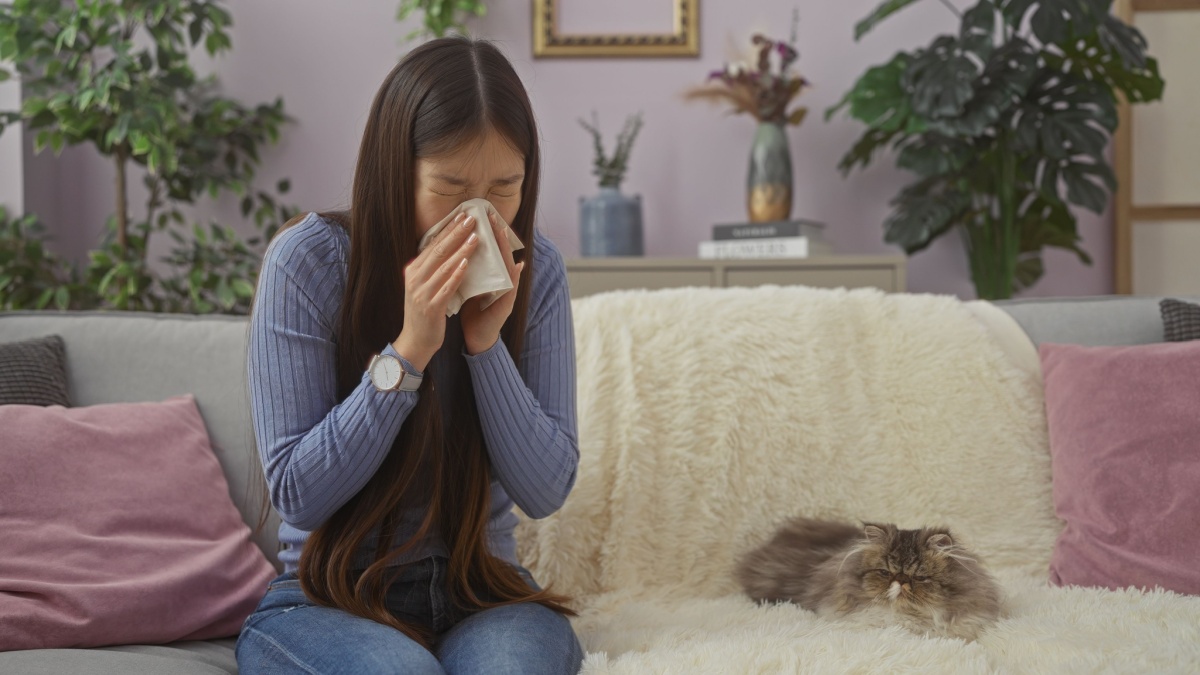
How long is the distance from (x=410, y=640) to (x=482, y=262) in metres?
0.44

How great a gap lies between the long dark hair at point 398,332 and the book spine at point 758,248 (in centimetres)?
169

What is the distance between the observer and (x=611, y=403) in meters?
1.71

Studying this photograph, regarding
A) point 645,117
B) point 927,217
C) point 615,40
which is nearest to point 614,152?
point 645,117

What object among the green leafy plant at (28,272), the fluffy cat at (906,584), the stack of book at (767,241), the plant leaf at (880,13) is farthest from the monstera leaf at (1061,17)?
the green leafy plant at (28,272)

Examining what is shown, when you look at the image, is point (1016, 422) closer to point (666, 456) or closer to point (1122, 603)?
point (1122, 603)

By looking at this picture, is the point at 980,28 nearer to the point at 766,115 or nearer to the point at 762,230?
the point at 766,115

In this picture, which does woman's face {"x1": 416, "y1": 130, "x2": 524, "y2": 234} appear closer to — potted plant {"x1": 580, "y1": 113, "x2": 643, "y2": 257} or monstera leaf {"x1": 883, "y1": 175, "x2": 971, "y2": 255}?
potted plant {"x1": 580, "y1": 113, "x2": 643, "y2": 257}

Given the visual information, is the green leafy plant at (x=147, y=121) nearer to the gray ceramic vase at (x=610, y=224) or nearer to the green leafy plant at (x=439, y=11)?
the green leafy plant at (x=439, y=11)

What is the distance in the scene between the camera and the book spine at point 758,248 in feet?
9.45

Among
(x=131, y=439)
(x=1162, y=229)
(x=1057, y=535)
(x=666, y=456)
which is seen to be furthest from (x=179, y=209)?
(x=1162, y=229)

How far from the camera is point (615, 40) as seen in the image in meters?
3.26

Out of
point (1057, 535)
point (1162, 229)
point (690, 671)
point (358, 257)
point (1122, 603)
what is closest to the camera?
point (690, 671)

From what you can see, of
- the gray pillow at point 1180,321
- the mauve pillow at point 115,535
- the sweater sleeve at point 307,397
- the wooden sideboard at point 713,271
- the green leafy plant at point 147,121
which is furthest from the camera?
the wooden sideboard at point 713,271

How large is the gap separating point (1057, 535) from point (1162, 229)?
2.02 meters
